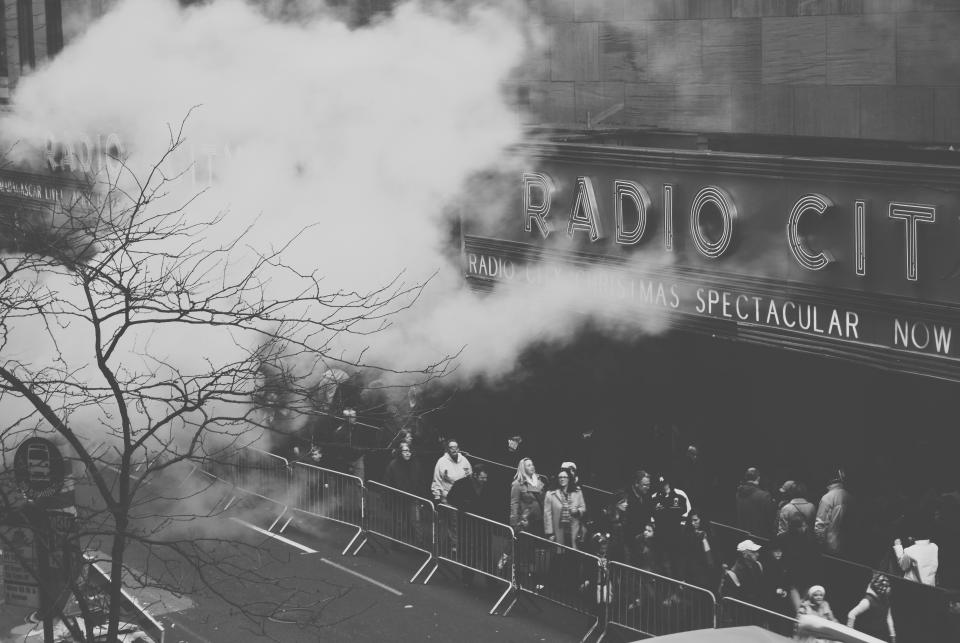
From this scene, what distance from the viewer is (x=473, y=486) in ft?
43.3

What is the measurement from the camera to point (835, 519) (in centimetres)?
1192

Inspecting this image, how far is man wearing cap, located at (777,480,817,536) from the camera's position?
38.4ft

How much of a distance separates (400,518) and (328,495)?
1.19m

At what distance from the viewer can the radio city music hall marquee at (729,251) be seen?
11312 millimetres

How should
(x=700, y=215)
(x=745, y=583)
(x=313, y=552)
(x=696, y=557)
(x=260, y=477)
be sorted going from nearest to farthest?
(x=745, y=583) < (x=696, y=557) < (x=700, y=215) < (x=313, y=552) < (x=260, y=477)

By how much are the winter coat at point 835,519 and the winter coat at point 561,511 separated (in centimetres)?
207

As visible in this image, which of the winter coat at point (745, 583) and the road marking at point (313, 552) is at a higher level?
the winter coat at point (745, 583)

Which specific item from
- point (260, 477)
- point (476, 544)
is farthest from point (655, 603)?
point (260, 477)

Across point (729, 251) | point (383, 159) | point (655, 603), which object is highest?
point (383, 159)

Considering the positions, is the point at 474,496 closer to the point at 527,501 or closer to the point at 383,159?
the point at 527,501

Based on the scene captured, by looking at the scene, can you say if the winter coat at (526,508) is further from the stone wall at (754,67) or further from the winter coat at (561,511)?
the stone wall at (754,67)

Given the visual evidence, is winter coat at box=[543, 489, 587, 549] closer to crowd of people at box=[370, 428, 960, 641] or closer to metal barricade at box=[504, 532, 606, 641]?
crowd of people at box=[370, 428, 960, 641]

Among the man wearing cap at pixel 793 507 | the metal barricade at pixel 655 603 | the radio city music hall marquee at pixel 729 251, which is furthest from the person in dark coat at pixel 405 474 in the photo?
the man wearing cap at pixel 793 507

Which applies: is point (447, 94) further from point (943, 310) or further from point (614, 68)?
point (943, 310)
